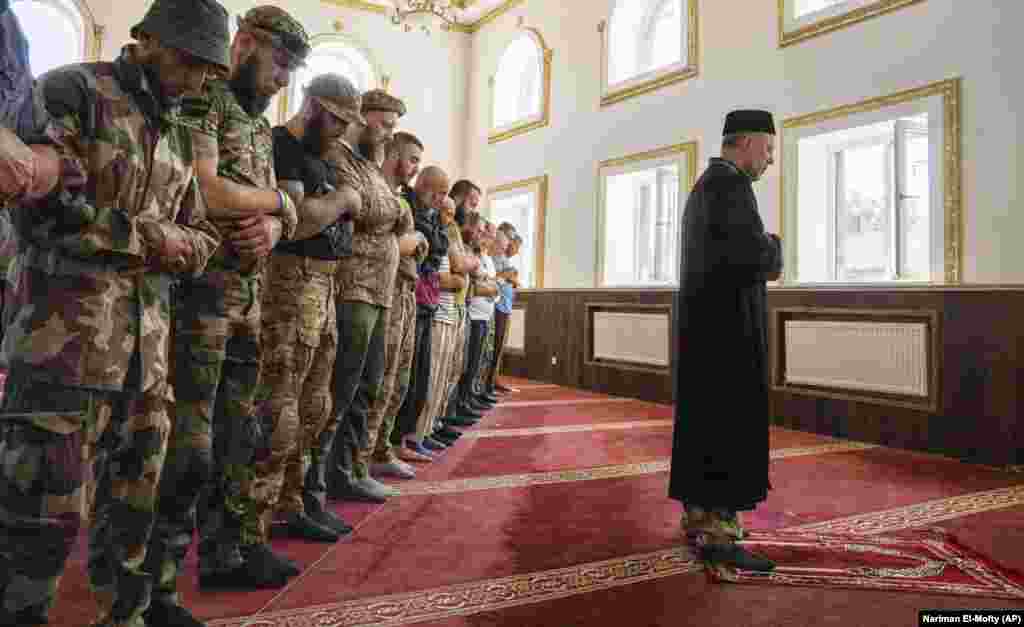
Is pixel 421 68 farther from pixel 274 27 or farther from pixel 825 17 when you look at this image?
pixel 274 27

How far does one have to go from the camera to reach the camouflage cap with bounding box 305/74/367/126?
1995 millimetres

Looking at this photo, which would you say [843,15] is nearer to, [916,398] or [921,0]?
[921,0]

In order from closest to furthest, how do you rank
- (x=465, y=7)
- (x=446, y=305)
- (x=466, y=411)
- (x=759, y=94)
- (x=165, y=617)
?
→ (x=165, y=617)
(x=446, y=305)
(x=466, y=411)
(x=759, y=94)
(x=465, y=7)

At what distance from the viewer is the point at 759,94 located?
588 cm

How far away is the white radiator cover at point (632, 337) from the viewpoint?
22.0 feet

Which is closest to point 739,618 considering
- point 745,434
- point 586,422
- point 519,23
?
point 745,434

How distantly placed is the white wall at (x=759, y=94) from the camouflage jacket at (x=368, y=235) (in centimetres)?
412

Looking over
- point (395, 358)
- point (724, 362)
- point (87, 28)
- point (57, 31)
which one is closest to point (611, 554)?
point (724, 362)

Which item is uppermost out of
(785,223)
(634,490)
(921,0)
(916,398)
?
(921,0)

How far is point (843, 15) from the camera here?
520cm

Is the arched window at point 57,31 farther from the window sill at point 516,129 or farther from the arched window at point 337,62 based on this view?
→ the window sill at point 516,129

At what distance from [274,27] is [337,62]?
30.9 ft

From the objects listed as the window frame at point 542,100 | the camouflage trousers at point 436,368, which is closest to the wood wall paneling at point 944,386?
the camouflage trousers at point 436,368

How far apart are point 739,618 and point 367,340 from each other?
155cm
